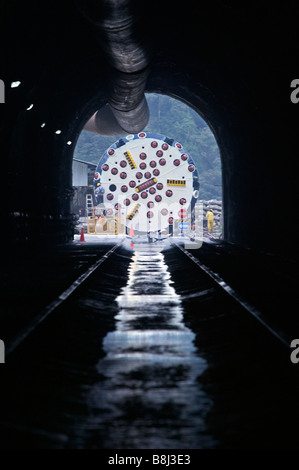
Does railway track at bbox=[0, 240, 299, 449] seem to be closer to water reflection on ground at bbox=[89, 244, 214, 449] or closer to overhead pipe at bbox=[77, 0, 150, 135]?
water reflection on ground at bbox=[89, 244, 214, 449]

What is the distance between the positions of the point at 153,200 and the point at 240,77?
14007mm

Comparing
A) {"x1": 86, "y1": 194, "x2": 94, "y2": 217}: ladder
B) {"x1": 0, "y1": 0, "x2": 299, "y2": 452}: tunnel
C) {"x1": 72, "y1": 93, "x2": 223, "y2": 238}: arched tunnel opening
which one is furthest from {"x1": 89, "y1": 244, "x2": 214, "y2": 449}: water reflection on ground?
{"x1": 72, "y1": 93, "x2": 223, "y2": 238}: arched tunnel opening

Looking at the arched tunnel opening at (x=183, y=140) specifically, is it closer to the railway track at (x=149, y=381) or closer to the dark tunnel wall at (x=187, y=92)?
the dark tunnel wall at (x=187, y=92)

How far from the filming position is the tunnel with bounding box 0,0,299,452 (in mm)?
10430

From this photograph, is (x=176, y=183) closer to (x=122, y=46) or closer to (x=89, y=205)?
(x=89, y=205)

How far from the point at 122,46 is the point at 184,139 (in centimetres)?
6683

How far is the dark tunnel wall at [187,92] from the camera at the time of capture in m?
10.6

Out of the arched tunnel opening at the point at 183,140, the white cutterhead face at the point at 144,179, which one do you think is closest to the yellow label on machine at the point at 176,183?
the white cutterhead face at the point at 144,179

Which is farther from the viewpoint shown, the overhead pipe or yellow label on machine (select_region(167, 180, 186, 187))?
yellow label on machine (select_region(167, 180, 186, 187))

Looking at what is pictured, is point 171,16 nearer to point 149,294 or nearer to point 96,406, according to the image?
point 149,294

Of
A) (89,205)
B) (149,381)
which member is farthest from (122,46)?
(89,205)

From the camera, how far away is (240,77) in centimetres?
1370

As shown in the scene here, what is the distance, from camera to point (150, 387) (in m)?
4.05

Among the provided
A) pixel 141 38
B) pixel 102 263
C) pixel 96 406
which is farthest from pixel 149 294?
pixel 96 406
